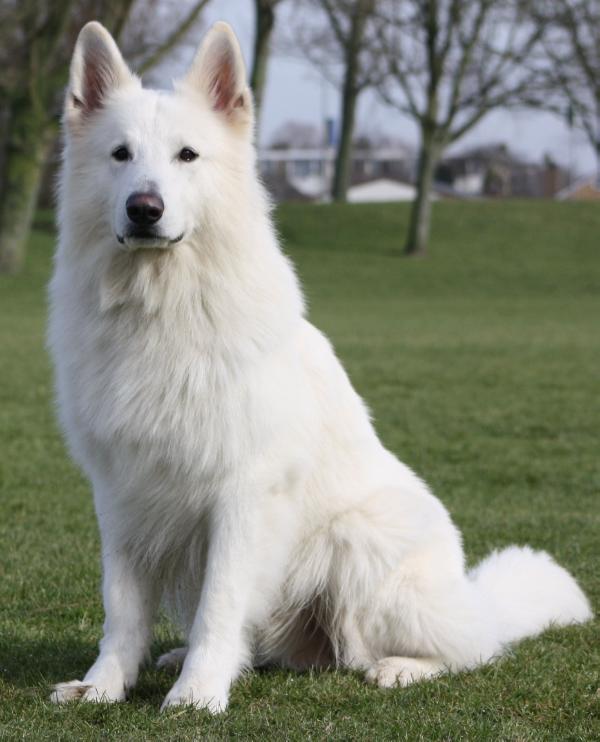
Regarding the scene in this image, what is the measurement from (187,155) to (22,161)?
2552 cm

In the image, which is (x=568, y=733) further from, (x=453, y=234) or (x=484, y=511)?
(x=453, y=234)

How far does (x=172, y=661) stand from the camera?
4.68 meters

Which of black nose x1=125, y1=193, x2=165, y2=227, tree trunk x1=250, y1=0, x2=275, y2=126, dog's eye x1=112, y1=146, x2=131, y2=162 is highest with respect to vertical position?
tree trunk x1=250, y1=0, x2=275, y2=126

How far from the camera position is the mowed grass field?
12.8 ft

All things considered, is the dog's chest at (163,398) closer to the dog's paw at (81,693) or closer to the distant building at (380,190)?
the dog's paw at (81,693)

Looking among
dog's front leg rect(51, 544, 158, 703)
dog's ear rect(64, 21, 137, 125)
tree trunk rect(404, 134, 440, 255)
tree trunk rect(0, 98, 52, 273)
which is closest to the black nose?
dog's ear rect(64, 21, 137, 125)

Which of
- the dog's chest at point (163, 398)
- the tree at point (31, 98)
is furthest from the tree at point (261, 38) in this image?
the dog's chest at point (163, 398)

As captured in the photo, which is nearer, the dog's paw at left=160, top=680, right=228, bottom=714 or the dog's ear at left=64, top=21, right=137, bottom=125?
the dog's paw at left=160, top=680, right=228, bottom=714

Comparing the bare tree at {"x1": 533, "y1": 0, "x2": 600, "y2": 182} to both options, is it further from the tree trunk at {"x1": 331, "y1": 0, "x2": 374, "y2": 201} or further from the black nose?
the black nose

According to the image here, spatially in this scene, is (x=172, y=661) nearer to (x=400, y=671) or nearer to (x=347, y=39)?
(x=400, y=671)

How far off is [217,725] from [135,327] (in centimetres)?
141

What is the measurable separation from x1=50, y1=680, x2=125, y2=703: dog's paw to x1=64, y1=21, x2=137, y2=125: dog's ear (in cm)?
202

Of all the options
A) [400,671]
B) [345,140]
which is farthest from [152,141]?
[345,140]

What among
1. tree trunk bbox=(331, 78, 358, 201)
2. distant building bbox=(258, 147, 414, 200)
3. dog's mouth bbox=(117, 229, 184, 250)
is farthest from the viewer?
distant building bbox=(258, 147, 414, 200)
